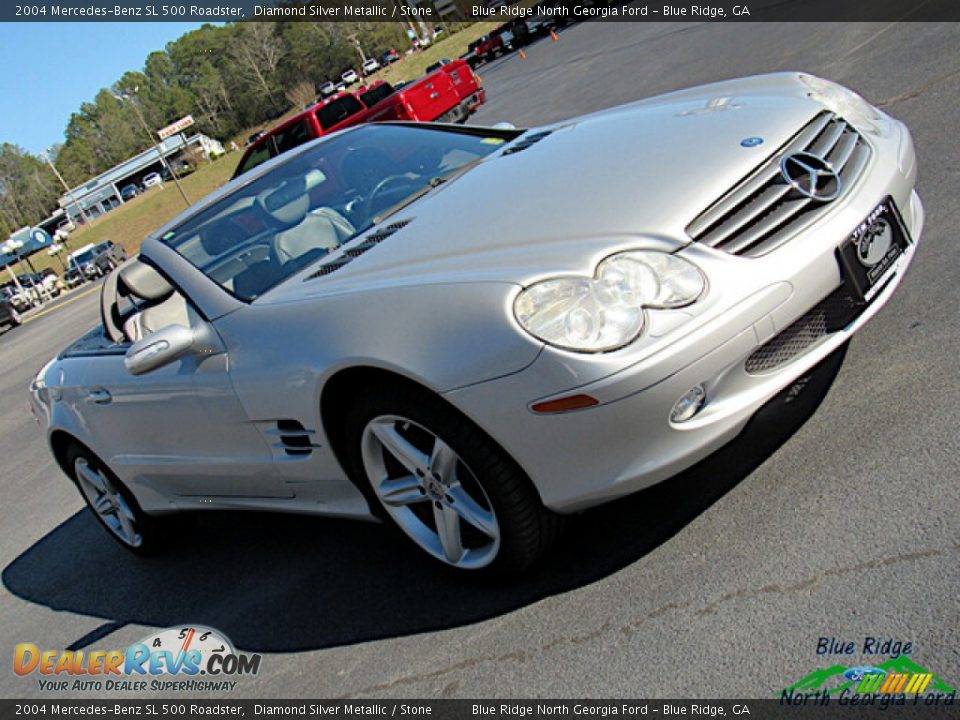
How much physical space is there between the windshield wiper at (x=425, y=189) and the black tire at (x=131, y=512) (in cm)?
196

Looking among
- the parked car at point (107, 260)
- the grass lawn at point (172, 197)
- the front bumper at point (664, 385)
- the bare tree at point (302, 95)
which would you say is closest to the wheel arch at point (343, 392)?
the front bumper at point (664, 385)

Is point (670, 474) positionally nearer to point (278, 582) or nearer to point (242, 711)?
point (242, 711)

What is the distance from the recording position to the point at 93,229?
8112 centimetres

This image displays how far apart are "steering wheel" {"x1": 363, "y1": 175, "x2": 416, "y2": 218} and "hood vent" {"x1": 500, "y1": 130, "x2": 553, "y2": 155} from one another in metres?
0.47

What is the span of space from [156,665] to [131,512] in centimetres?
108

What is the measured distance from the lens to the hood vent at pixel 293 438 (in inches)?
132

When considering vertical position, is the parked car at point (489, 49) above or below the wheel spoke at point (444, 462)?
above

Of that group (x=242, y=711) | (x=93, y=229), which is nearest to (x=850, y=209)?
(x=242, y=711)

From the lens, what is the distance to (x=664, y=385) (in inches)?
103

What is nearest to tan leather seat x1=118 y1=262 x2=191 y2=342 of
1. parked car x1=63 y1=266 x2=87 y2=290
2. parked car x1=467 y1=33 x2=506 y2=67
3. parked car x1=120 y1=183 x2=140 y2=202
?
parked car x1=467 y1=33 x2=506 y2=67

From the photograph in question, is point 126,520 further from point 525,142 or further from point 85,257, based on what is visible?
point 85,257

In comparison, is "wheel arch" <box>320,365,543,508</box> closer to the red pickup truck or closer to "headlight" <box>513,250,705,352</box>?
"headlight" <box>513,250,705,352</box>

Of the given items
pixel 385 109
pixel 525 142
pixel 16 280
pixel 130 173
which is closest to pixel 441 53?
pixel 16 280

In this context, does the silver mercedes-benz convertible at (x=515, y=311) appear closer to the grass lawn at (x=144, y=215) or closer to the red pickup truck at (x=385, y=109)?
the red pickup truck at (x=385, y=109)
